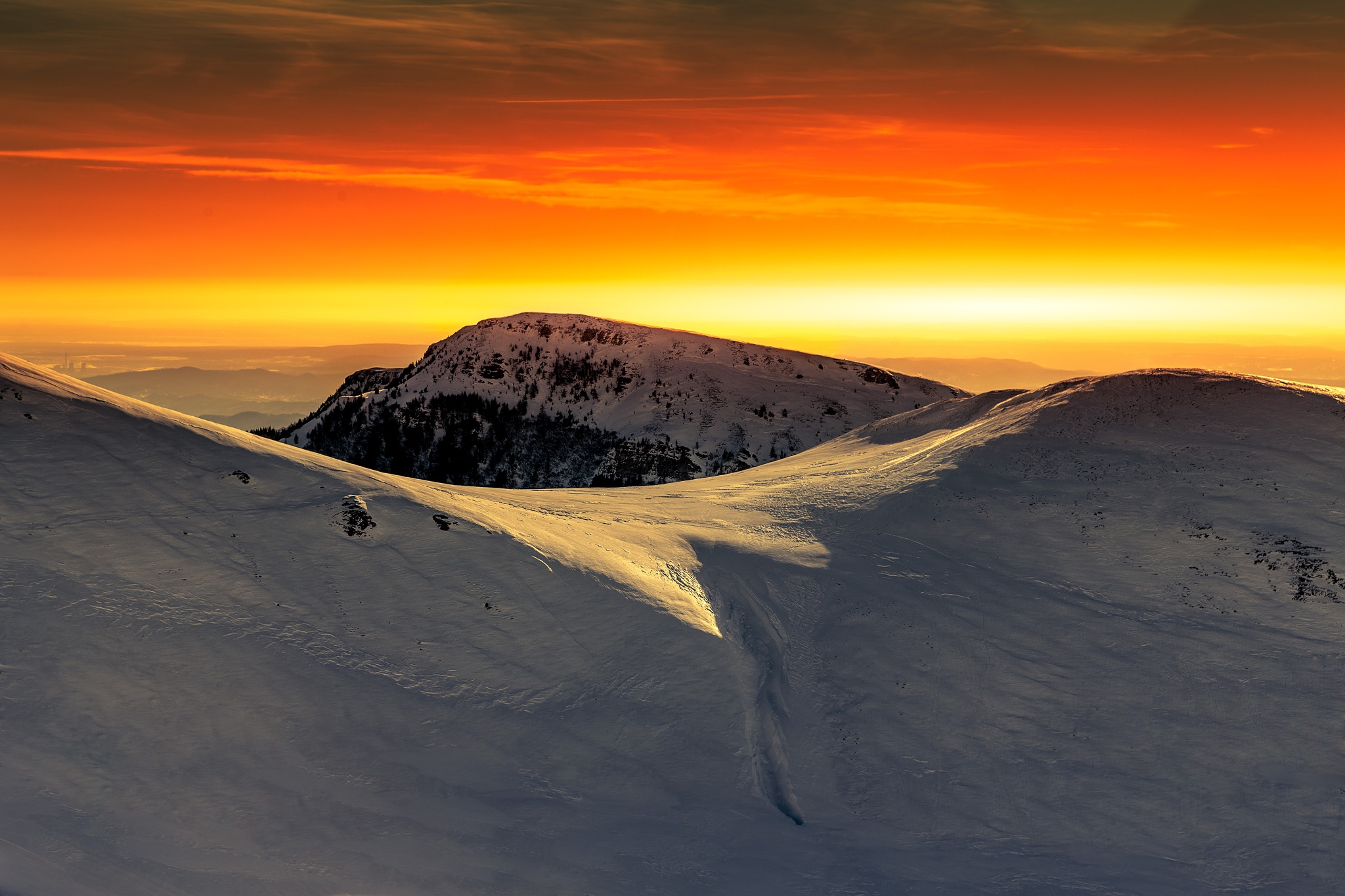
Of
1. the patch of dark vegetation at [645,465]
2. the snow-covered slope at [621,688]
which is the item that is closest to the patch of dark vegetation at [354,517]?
the snow-covered slope at [621,688]

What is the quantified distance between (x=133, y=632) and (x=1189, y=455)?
110 ft

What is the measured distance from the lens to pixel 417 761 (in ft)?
52.0

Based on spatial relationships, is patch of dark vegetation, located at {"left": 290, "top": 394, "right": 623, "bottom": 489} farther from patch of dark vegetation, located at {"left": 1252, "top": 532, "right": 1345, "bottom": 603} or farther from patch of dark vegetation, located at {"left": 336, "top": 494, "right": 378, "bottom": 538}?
patch of dark vegetation, located at {"left": 1252, "top": 532, "right": 1345, "bottom": 603}

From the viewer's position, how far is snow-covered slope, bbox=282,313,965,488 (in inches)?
3332

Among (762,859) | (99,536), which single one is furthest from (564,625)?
(99,536)

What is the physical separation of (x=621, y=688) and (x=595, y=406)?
7930 centimetres

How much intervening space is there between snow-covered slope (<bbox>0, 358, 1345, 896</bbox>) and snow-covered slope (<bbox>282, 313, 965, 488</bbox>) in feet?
179

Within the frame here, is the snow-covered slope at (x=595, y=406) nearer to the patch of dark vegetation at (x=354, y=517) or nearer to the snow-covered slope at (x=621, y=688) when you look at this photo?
the snow-covered slope at (x=621, y=688)

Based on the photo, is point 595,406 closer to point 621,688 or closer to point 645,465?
point 645,465

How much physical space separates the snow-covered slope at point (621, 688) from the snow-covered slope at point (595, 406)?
179 feet

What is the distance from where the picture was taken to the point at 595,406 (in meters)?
96.8

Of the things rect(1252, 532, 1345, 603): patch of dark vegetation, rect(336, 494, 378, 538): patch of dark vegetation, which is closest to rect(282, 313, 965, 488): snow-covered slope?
rect(1252, 532, 1345, 603): patch of dark vegetation

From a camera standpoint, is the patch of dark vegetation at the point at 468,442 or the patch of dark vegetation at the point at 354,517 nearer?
the patch of dark vegetation at the point at 354,517

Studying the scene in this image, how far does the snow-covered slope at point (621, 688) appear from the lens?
1427 cm
